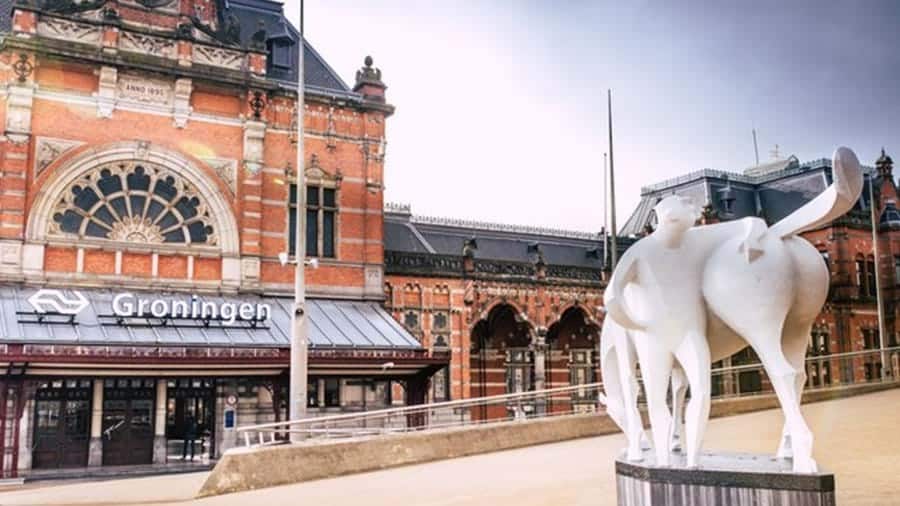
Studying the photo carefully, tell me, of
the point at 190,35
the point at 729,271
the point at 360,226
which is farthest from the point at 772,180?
the point at 729,271

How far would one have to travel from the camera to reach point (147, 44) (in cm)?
2269

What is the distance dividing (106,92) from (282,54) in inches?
244

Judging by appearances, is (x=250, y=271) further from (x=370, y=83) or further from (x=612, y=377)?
(x=612, y=377)

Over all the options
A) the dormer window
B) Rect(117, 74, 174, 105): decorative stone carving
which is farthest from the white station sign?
the dormer window

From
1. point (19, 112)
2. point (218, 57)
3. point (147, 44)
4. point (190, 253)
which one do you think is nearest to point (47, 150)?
point (19, 112)

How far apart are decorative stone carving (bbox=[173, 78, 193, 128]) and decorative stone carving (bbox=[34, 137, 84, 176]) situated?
2.87 m

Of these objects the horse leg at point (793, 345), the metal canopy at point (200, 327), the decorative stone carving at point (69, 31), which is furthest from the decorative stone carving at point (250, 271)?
the horse leg at point (793, 345)

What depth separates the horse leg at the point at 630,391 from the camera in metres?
7.54

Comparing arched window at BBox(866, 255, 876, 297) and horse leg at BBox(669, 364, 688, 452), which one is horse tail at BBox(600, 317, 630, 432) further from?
arched window at BBox(866, 255, 876, 297)

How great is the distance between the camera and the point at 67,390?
20875mm

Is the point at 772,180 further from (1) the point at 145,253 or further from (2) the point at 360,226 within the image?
(1) the point at 145,253

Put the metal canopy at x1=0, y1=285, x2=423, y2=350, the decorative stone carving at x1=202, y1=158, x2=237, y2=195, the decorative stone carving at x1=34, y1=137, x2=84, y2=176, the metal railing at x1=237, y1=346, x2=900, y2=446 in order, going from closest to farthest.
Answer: the metal canopy at x1=0, y1=285, x2=423, y2=350
the decorative stone carving at x1=34, y1=137, x2=84, y2=176
the metal railing at x1=237, y1=346, x2=900, y2=446
the decorative stone carving at x1=202, y1=158, x2=237, y2=195

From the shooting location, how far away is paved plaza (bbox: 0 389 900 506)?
32.0 feet

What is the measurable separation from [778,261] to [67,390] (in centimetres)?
1906
